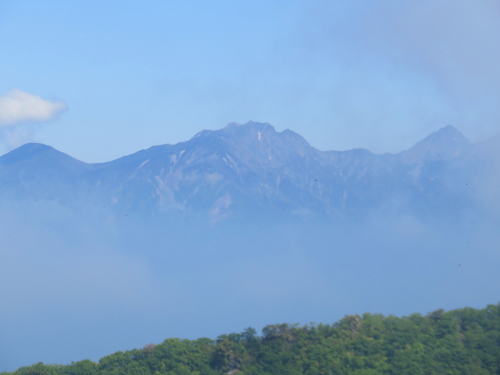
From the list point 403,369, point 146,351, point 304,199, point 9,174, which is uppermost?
point 9,174

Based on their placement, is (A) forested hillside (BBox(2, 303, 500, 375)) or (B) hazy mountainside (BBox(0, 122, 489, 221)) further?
(B) hazy mountainside (BBox(0, 122, 489, 221))

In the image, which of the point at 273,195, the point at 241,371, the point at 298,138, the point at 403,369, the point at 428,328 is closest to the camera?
the point at 403,369

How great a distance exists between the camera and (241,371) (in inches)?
1462

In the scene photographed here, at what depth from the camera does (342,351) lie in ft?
121

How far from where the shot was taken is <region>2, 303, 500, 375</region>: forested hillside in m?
34.9

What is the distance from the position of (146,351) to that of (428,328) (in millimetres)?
26189

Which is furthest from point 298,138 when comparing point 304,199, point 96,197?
point 96,197

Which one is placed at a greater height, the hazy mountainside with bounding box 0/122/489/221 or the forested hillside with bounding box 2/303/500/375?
the hazy mountainside with bounding box 0/122/489/221

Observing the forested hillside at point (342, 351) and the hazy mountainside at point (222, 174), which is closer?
the forested hillside at point (342, 351)

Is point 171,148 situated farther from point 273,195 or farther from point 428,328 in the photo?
point 428,328

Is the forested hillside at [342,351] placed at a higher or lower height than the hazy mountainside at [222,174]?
lower

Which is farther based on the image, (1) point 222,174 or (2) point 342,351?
(1) point 222,174

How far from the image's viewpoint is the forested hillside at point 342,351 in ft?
115

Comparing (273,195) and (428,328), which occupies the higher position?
(273,195)
